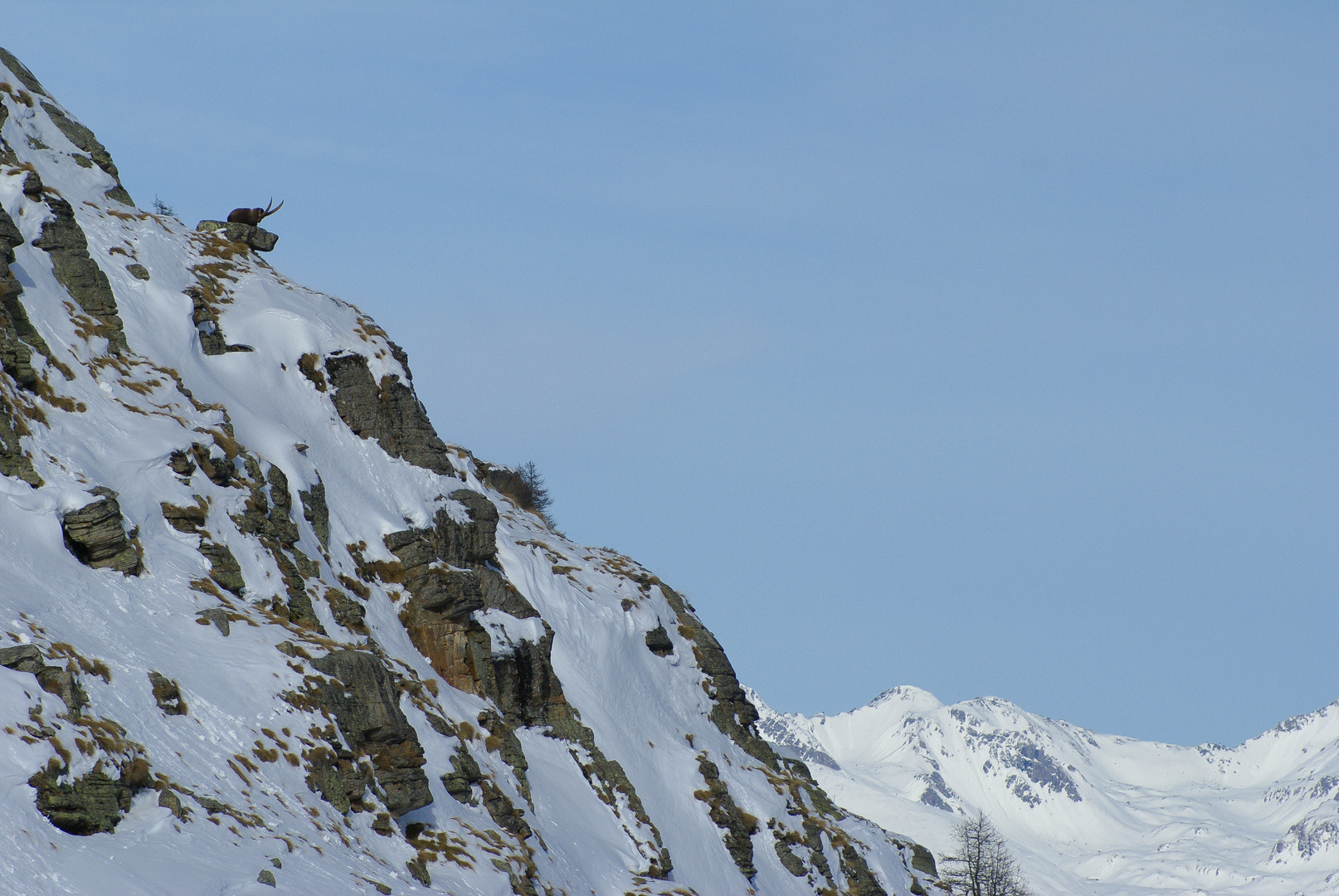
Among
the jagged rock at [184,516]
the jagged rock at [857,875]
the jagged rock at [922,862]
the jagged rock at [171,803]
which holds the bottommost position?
the jagged rock at [171,803]

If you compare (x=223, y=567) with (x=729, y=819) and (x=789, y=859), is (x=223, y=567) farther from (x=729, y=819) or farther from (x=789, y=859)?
(x=789, y=859)

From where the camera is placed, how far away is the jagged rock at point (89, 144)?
4538cm

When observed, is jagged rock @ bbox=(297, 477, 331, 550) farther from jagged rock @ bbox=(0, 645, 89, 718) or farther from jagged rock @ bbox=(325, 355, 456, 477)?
jagged rock @ bbox=(0, 645, 89, 718)

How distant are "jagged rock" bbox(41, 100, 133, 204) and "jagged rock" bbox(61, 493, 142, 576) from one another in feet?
66.7

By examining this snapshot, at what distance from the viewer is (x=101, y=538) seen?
28625 mm

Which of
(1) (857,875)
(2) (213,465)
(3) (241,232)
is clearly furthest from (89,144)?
(1) (857,875)

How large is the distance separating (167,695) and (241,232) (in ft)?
90.2

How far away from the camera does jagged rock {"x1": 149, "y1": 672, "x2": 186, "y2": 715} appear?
25781mm

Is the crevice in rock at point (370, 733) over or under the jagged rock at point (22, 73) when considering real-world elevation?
under

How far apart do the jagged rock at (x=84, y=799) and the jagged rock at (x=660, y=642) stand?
3113cm

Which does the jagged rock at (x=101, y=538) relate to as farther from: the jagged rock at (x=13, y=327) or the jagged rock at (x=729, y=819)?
the jagged rock at (x=729, y=819)

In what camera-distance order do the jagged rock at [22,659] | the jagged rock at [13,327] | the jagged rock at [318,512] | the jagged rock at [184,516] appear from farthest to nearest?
1. the jagged rock at [318,512]
2. the jagged rock at [184,516]
3. the jagged rock at [13,327]
4. the jagged rock at [22,659]

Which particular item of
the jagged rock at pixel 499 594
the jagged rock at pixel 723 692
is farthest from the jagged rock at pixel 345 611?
the jagged rock at pixel 723 692

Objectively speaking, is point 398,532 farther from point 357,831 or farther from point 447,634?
point 357,831
